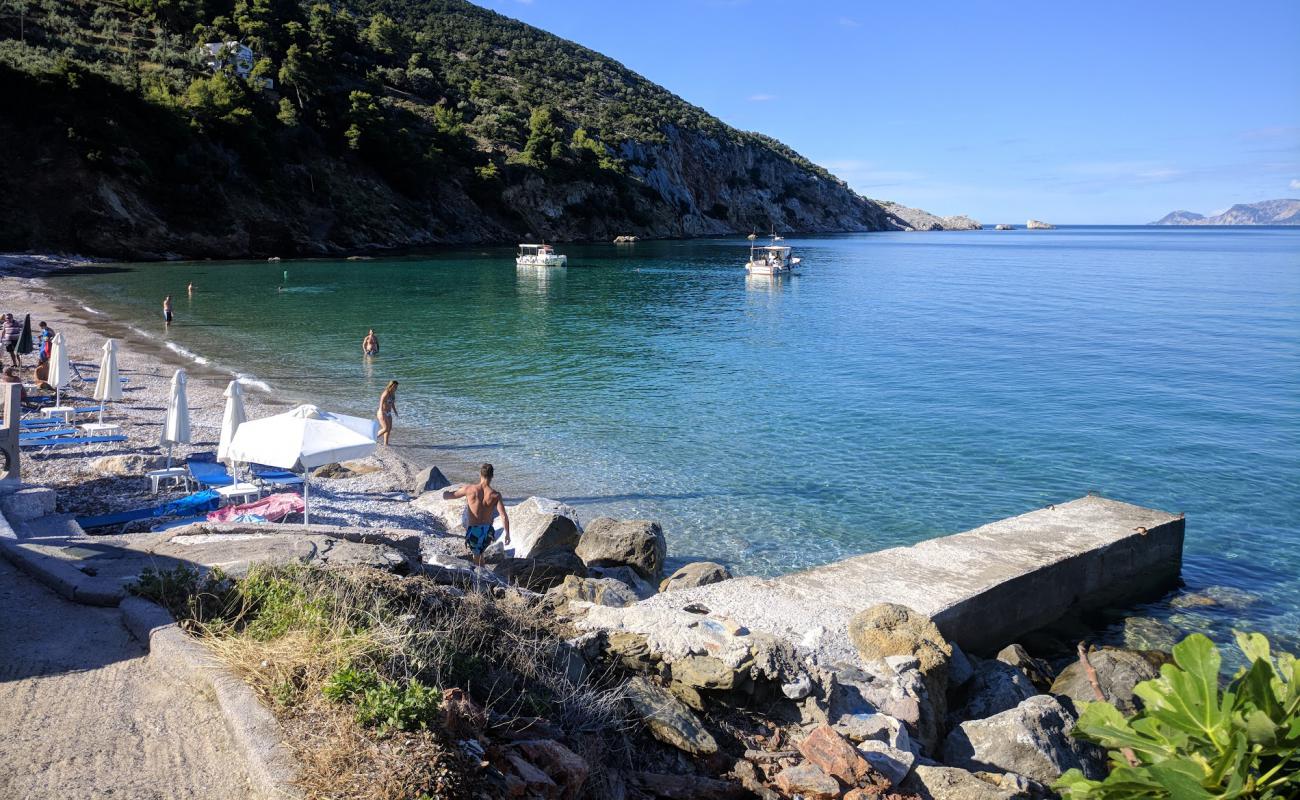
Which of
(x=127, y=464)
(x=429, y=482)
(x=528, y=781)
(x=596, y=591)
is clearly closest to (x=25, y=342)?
(x=127, y=464)

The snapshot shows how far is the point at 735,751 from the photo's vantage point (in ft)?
19.9

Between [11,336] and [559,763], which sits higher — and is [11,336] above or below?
above

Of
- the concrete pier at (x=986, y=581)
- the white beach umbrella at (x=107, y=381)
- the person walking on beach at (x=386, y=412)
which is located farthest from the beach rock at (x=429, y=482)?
the concrete pier at (x=986, y=581)

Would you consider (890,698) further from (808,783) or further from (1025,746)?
(808,783)

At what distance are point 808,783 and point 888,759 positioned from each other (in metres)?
0.85

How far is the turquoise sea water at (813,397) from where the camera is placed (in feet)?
46.5

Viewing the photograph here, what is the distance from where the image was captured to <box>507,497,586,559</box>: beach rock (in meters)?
11.5

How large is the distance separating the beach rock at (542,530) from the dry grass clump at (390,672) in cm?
436

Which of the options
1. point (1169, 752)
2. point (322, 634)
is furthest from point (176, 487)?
point (1169, 752)

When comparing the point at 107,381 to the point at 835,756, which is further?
the point at 107,381

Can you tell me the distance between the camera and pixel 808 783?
5.50 meters

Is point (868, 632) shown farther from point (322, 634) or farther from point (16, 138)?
point (16, 138)

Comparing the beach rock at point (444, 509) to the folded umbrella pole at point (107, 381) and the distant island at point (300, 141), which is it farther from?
the distant island at point (300, 141)

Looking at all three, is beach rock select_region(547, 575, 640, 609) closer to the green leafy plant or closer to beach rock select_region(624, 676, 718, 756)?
beach rock select_region(624, 676, 718, 756)
